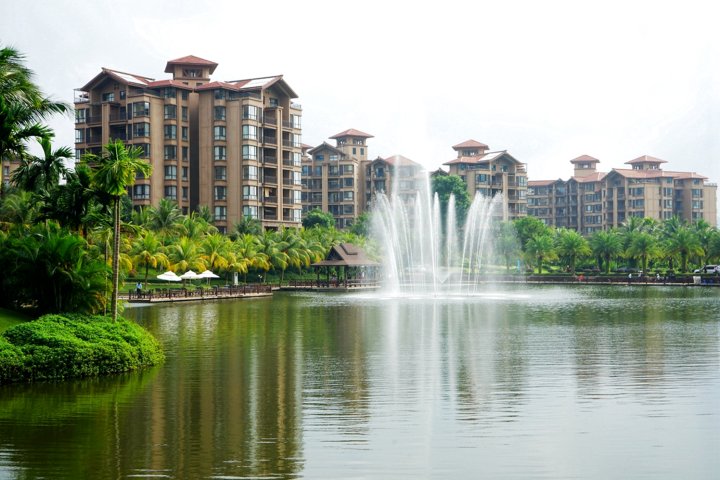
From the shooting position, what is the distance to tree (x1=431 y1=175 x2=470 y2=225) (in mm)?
136000

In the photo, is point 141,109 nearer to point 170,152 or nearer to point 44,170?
point 170,152

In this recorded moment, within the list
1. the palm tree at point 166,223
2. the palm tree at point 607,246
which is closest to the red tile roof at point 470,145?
the palm tree at point 607,246

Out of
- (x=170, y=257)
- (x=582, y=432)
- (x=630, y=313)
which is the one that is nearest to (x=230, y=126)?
(x=170, y=257)

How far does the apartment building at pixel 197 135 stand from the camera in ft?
333

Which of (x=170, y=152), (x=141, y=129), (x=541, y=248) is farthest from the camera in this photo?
(x=541, y=248)

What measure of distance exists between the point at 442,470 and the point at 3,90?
71.5 feet

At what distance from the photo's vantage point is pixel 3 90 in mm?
29297

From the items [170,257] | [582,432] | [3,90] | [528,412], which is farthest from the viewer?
[170,257]

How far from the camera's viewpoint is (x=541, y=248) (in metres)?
114

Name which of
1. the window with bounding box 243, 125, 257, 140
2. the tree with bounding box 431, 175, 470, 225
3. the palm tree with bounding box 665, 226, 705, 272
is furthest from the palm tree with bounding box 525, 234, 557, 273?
the window with bounding box 243, 125, 257, 140

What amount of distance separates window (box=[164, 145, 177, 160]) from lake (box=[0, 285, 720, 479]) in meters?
67.1

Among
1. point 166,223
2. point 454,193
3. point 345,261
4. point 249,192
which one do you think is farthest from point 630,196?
point 166,223

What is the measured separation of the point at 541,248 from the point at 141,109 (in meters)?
54.1

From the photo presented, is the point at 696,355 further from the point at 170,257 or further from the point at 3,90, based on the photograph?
the point at 170,257
